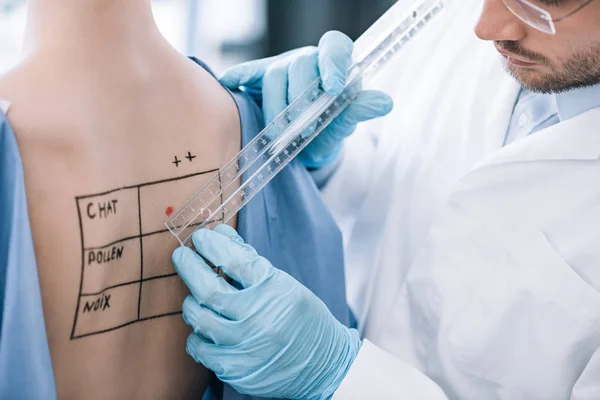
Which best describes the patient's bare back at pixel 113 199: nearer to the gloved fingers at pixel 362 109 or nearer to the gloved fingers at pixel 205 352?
the gloved fingers at pixel 205 352

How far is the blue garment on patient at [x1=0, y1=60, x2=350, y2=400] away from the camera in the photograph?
674mm

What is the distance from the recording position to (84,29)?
764 millimetres

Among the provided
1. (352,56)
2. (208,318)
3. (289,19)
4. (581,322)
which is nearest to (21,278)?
(208,318)

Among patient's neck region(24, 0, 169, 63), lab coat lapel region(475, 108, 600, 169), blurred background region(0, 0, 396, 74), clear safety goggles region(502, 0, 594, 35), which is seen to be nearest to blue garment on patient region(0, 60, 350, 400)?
patient's neck region(24, 0, 169, 63)

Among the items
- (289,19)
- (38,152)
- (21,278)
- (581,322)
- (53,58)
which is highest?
(289,19)

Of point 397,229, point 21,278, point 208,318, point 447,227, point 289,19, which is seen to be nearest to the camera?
point 21,278

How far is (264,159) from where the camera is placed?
0.94 m

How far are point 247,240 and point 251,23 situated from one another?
212cm

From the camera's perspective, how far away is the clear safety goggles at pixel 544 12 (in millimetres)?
869

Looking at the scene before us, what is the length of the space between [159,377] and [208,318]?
132 millimetres

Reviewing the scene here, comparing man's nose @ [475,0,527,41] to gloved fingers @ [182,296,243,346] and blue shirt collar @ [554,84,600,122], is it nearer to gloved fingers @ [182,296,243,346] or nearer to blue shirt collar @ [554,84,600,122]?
blue shirt collar @ [554,84,600,122]

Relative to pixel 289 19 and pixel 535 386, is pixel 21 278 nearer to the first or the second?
pixel 535 386

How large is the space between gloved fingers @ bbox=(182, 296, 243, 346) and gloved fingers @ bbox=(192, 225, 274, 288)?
0.19ft

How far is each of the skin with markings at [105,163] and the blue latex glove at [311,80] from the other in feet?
0.49
